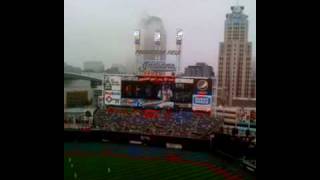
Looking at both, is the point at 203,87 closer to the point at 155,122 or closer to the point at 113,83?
the point at 155,122

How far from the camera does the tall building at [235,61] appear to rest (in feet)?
14.1

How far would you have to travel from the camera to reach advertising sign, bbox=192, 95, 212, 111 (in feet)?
17.3

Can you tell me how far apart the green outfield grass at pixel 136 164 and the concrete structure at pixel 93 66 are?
1.21 metres

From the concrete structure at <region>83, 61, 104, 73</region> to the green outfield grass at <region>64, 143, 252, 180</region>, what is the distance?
3.98ft

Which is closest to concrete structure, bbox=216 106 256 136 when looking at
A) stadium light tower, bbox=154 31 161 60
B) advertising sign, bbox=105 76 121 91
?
stadium light tower, bbox=154 31 161 60

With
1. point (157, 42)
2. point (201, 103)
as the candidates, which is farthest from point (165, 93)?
point (157, 42)

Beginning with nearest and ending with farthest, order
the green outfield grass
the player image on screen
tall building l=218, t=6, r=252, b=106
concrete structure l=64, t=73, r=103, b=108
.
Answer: tall building l=218, t=6, r=252, b=106 < concrete structure l=64, t=73, r=103, b=108 < the green outfield grass < the player image on screen

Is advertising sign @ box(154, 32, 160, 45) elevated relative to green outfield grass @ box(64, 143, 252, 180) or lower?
elevated

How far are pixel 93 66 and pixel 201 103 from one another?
1463 millimetres

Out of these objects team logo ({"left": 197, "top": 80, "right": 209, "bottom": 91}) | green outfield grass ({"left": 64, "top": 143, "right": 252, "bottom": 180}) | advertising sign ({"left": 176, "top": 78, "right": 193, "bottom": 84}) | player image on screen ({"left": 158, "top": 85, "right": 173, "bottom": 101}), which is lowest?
green outfield grass ({"left": 64, "top": 143, "right": 252, "bottom": 180})

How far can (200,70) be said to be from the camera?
193 inches

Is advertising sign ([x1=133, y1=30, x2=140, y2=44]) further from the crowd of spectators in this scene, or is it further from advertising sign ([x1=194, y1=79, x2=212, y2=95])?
the crowd of spectators

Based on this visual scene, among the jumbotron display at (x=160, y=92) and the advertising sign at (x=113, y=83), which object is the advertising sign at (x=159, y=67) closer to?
the jumbotron display at (x=160, y=92)
